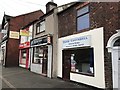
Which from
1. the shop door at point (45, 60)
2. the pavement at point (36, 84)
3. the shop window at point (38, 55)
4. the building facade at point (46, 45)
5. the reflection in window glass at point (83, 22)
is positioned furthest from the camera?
the shop window at point (38, 55)

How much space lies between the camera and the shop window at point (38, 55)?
602 inches

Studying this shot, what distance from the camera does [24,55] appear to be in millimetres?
20469

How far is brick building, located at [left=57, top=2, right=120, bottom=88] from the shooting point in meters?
8.14

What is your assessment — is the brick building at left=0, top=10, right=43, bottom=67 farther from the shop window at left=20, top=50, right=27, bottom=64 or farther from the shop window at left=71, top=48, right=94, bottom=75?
the shop window at left=71, top=48, right=94, bottom=75

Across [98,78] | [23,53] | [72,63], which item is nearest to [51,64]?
[72,63]

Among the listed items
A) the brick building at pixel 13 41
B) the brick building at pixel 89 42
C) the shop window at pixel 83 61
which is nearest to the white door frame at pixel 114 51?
the brick building at pixel 89 42

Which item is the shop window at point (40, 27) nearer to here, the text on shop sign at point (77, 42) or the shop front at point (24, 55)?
the shop front at point (24, 55)

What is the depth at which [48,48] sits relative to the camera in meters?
13.6

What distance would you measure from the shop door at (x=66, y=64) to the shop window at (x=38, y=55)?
3.69m

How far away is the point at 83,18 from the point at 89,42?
1.95m

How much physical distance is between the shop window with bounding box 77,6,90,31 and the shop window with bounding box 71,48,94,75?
1550 millimetres

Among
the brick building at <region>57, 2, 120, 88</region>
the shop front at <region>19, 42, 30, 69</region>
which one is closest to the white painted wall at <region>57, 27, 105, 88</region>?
the brick building at <region>57, 2, 120, 88</region>

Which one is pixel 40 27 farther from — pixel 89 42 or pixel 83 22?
pixel 89 42

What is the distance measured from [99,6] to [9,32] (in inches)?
644
